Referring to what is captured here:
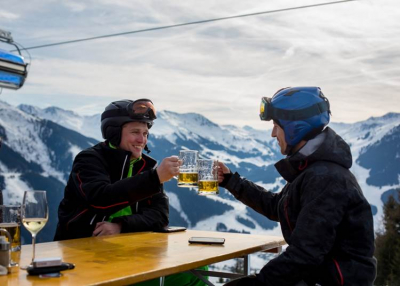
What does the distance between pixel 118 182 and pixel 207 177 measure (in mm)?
536

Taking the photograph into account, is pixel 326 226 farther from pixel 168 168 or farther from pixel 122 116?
pixel 122 116

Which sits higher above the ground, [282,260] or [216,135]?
[216,135]

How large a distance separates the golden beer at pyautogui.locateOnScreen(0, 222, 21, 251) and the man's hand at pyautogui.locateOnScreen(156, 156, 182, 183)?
1026mm

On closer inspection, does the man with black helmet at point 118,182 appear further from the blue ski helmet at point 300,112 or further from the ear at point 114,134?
the blue ski helmet at point 300,112

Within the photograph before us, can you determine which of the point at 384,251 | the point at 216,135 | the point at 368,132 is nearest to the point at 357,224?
the point at 384,251

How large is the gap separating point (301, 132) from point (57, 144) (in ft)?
360

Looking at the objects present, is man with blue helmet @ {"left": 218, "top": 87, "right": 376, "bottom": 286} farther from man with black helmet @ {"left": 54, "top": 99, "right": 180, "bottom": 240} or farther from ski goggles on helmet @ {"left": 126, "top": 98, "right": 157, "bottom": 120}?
ski goggles on helmet @ {"left": 126, "top": 98, "right": 157, "bottom": 120}

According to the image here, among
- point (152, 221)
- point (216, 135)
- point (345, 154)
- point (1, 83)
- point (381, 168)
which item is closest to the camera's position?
point (345, 154)

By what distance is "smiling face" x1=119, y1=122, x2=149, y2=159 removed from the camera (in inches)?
159

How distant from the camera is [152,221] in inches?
155

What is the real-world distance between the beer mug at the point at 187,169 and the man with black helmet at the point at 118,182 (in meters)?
0.07

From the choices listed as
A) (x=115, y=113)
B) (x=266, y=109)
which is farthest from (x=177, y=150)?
(x=266, y=109)

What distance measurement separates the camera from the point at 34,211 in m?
2.41

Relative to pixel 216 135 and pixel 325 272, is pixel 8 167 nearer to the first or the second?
pixel 216 135
